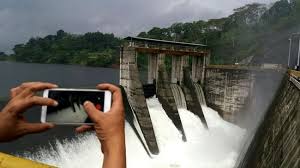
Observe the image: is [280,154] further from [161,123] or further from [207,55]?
[207,55]

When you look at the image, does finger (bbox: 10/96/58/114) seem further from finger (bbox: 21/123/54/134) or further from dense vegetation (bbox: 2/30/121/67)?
dense vegetation (bbox: 2/30/121/67)

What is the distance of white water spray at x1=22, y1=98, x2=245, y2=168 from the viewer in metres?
17.3

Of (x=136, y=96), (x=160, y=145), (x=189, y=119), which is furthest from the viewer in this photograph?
(x=189, y=119)

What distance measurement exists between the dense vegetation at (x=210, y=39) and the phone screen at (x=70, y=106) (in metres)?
61.2

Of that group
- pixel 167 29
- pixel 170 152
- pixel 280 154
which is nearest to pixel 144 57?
pixel 167 29

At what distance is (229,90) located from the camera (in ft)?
107

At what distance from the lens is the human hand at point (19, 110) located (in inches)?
74.8

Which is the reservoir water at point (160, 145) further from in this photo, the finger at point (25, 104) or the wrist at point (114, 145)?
the wrist at point (114, 145)

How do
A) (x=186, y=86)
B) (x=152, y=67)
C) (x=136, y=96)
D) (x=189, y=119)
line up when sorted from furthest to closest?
(x=186, y=86)
(x=152, y=67)
(x=189, y=119)
(x=136, y=96)

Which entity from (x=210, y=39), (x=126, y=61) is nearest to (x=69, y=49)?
(x=210, y=39)

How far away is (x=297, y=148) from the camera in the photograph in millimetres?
7180

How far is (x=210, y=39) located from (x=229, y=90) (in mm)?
47668

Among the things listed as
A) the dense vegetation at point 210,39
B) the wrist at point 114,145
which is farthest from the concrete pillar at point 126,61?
the dense vegetation at point 210,39

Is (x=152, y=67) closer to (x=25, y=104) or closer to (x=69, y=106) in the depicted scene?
(x=69, y=106)
